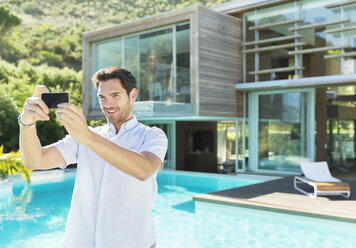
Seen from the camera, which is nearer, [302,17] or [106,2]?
[302,17]

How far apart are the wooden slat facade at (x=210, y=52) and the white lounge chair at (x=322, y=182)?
12.5 feet

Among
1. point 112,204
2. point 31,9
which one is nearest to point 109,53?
point 112,204

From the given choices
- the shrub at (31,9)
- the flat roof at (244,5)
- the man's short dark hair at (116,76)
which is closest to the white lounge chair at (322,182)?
the flat roof at (244,5)

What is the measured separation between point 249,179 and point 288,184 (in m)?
1.97

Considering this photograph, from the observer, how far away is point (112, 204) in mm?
1518

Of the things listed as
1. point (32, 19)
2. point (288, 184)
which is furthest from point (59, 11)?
point (288, 184)

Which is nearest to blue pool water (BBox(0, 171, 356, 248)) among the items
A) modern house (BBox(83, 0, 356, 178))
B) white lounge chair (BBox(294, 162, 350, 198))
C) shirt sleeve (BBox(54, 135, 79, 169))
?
white lounge chair (BBox(294, 162, 350, 198))

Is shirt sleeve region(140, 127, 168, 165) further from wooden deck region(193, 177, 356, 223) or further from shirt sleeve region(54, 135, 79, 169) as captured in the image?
wooden deck region(193, 177, 356, 223)

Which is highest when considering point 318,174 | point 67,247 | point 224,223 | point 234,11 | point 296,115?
point 234,11

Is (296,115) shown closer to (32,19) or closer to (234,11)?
(234,11)

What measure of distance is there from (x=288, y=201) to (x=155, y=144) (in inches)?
267

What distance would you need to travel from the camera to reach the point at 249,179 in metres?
11.9

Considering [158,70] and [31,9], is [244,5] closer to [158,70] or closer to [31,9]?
[158,70]

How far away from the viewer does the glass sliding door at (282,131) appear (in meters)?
12.3
